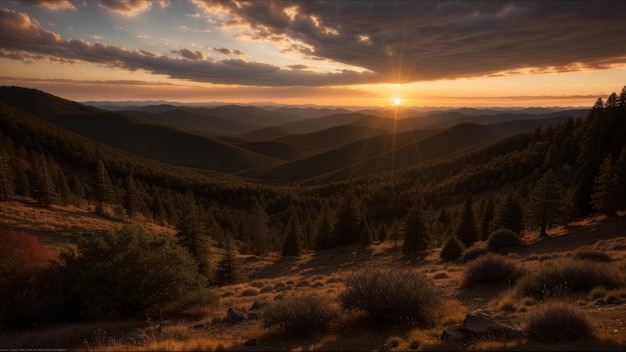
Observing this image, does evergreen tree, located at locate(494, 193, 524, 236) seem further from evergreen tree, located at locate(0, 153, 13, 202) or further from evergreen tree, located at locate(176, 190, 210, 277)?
evergreen tree, located at locate(0, 153, 13, 202)

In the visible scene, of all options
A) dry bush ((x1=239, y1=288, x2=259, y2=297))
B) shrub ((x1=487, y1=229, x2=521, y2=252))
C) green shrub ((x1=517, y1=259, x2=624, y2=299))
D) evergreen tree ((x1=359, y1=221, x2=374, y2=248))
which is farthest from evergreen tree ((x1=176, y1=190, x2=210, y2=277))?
green shrub ((x1=517, y1=259, x2=624, y2=299))

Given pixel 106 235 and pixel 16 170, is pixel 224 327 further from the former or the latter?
pixel 16 170

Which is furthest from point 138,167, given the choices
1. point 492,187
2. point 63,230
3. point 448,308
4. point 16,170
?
point 448,308

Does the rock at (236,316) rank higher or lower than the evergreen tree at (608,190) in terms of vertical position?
lower

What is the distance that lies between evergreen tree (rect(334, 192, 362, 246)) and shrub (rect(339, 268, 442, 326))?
4268cm

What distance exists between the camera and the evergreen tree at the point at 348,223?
176 ft

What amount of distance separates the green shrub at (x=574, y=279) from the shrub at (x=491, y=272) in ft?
9.66

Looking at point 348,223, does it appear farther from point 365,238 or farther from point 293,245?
point 293,245

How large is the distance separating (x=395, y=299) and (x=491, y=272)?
28.9 ft

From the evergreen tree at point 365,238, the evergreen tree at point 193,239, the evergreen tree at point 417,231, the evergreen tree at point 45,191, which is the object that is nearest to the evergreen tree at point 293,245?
the evergreen tree at point 365,238

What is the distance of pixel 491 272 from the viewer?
16.7 meters

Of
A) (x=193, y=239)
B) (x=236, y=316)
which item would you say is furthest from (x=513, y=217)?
(x=236, y=316)

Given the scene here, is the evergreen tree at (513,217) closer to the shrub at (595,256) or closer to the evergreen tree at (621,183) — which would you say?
the evergreen tree at (621,183)

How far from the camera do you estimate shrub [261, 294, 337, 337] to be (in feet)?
Answer: 33.5
